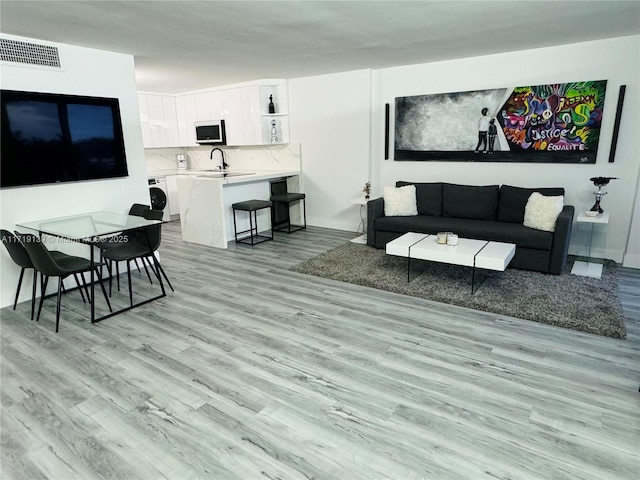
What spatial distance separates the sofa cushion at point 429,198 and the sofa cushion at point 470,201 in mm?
63

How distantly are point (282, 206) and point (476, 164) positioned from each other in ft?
10.1

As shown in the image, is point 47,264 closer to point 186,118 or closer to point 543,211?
point 543,211

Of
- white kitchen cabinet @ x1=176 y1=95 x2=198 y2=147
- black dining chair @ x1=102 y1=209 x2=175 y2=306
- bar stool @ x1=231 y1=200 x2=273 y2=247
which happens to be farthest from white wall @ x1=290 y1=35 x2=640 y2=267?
black dining chair @ x1=102 y1=209 x2=175 y2=306

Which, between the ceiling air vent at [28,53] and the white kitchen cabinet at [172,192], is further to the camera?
the white kitchen cabinet at [172,192]

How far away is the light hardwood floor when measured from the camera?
5.98 feet

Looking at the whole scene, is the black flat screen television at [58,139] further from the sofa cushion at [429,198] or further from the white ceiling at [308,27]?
the sofa cushion at [429,198]

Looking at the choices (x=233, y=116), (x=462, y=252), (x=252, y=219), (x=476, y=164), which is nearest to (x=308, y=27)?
(x=462, y=252)

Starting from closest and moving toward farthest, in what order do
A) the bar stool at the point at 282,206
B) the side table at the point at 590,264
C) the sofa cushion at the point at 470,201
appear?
the side table at the point at 590,264 < the sofa cushion at the point at 470,201 < the bar stool at the point at 282,206

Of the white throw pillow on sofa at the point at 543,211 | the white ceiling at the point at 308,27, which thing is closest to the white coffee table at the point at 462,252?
the white throw pillow on sofa at the point at 543,211

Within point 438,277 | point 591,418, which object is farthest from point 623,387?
point 438,277

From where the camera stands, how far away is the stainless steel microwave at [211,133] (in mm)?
6992

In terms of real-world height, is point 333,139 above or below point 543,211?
above

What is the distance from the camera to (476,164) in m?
5.15

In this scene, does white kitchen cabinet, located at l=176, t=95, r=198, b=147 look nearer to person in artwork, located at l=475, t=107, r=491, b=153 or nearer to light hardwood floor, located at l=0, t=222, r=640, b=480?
light hardwood floor, located at l=0, t=222, r=640, b=480
